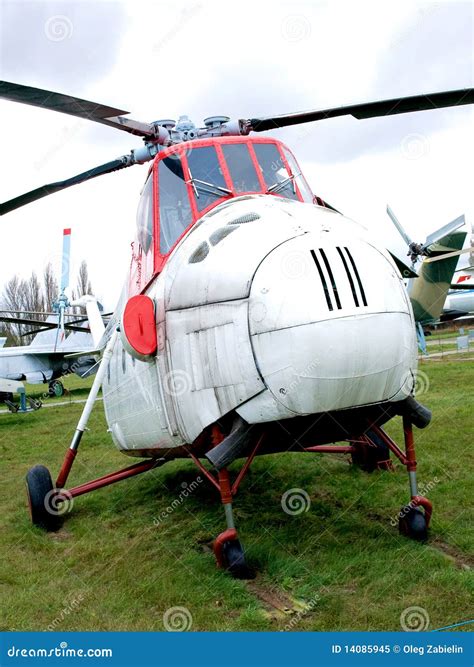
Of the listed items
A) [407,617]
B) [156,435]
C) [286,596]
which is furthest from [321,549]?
[156,435]

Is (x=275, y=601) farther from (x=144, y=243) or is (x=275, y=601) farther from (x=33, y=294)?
(x=33, y=294)

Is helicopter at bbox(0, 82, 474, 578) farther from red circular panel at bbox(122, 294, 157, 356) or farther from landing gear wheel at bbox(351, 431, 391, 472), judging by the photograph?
landing gear wheel at bbox(351, 431, 391, 472)

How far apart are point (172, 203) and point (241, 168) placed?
30.0 inches

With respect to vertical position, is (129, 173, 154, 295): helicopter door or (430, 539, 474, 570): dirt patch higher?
(129, 173, 154, 295): helicopter door

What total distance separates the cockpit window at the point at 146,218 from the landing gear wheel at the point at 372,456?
12.3 feet

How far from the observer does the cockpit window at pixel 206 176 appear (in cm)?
632

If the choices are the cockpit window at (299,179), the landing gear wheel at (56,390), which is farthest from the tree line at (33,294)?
the cockpit window at (299,179)

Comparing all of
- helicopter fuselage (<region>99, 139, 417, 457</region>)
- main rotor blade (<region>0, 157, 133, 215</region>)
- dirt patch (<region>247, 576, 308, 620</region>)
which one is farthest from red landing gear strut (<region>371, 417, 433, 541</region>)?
main rotor blade (<region>0, 157, 133, 215</region>)

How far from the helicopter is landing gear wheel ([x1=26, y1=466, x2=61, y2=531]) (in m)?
0.01

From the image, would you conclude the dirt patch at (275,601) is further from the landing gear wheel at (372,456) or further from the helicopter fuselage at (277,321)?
the landing gear wheel at (372,456)

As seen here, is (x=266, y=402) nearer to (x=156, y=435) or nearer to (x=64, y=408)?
(x=156, y=435)

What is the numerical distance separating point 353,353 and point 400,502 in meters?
3.05

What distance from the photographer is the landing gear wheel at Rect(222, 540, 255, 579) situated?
5.17m

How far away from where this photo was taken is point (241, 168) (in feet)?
21.4
